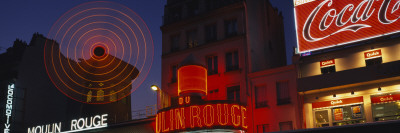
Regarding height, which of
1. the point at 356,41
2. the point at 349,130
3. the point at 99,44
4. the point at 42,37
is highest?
the point at 42,37

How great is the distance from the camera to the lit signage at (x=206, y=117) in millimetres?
20594

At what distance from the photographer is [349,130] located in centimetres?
1498

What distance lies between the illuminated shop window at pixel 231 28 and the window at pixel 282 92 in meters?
4.69

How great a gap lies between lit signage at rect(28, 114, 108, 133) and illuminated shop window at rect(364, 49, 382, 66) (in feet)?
55.0

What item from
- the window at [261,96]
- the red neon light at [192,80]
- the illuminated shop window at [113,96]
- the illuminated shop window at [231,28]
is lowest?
the window at [261,96]

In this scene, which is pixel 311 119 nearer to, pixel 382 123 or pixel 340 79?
pixel 340 79

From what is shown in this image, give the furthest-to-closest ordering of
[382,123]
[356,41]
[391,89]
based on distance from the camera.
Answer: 1. [356,41]
2. [391,89]
3. [382,123]

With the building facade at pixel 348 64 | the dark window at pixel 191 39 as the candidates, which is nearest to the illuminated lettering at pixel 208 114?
the building facade at pixel 348 64

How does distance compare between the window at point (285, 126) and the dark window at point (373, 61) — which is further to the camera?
the window at point (285, 126)

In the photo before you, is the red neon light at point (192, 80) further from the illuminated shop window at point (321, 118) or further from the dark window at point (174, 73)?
the illuminated shop window at point (321, 118)

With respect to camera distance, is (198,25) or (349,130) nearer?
(349,130)

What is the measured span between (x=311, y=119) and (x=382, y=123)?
6457mm

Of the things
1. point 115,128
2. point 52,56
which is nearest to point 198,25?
point 115,128

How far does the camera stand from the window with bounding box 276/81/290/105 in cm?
2191
